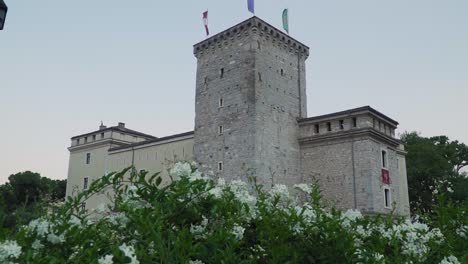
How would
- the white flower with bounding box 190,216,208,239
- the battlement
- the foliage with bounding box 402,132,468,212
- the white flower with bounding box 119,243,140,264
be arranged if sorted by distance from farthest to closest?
the foliage with bounding box 402,132,468,212, the battlement, the white flower with bounding box 190,216,208,239, the white flower with bounding box 119,243,140,264

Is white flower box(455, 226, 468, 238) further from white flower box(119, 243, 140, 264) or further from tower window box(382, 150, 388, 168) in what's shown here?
tower window box(382, 150, 388, 168)

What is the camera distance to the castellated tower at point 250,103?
2603 cm

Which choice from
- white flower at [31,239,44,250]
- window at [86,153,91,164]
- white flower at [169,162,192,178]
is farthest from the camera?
window at [86,153,91,164]

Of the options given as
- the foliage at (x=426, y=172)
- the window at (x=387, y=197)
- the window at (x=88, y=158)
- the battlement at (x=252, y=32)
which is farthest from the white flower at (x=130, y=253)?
the foliage at (x=426, y=172)

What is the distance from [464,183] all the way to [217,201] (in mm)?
39230

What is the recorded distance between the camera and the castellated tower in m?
26.0

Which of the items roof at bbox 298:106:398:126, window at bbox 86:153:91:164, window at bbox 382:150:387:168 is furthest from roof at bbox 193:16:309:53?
window at bbox 86:153:91:164

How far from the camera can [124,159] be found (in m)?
34.2

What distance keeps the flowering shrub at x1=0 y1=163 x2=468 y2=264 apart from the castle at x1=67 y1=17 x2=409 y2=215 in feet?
67.8

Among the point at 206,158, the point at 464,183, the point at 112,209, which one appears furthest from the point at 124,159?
the point at 112,209

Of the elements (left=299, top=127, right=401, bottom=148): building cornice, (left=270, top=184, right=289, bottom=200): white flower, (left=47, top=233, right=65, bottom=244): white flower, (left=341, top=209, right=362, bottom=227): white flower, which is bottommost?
(left=47, top=233, right=65, bottom=244): white flower

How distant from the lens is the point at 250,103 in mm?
26188

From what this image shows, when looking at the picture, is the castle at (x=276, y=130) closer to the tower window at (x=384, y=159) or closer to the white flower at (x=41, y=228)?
the tower window at (x=384, y=159)

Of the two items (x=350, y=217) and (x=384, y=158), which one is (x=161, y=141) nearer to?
(x=384, y=158)
